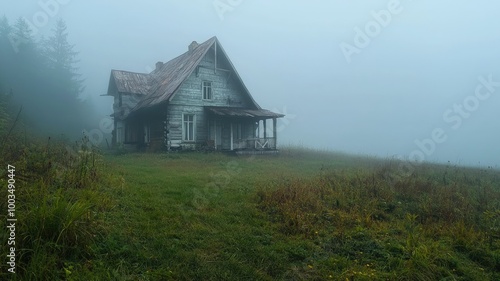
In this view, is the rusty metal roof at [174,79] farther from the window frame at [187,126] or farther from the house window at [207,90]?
the window frame at [187,126]

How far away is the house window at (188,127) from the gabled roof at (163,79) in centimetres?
200

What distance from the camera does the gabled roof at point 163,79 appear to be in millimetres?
19648

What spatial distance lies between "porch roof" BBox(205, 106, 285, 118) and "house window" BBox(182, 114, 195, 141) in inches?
49.8

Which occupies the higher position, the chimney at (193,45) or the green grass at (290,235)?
the chimney at (193,45)

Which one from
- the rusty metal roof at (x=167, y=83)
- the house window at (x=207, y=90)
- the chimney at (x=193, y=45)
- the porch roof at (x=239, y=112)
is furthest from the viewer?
the chimney at (x=193, y=45)

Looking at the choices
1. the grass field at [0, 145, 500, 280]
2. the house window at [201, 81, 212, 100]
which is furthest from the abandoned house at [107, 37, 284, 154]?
the grass field at [0, 145, 500, 280]

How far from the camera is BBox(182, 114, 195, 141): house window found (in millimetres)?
19984

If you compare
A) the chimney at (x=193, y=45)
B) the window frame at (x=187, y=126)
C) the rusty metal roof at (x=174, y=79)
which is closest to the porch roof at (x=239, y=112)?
the window frame at (x=187, y=126)

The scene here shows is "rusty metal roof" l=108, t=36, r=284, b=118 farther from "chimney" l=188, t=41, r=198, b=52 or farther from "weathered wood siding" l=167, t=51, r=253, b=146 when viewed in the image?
"weathered wood siding" l=167, t=51, r=253, b=146

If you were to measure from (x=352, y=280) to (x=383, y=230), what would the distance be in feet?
6.31

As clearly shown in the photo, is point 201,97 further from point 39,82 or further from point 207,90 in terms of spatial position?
point 39,82

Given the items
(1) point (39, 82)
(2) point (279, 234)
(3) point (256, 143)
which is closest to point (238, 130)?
(3) point (256, 143)

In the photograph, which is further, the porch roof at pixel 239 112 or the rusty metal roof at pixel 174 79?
the porch roof at pixel 239 112

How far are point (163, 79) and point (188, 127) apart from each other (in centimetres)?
556
